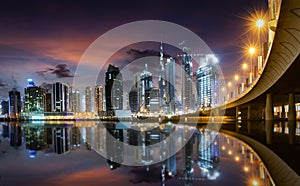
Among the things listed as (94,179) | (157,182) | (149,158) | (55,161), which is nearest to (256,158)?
(149,158)

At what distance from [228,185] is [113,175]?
403 centimetres

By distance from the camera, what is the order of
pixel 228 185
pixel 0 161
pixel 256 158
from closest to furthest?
pixel 228 185, pixel 256 158, pixel 0 161

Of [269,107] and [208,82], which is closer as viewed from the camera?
[269,107]

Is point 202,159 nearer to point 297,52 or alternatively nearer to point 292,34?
point 292,34

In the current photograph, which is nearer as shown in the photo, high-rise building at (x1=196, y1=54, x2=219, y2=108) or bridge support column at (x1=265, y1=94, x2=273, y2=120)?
bridge support column at (x1=265, y1=94, x2=273, y2=120)

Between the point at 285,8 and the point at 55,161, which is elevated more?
the point at 285,8

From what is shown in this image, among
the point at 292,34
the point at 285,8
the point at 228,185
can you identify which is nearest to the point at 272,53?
the point at 292,34

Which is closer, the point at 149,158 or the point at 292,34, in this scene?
the point at 149,158

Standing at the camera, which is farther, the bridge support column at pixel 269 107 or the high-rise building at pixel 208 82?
the high-rise building at pixel 208 82

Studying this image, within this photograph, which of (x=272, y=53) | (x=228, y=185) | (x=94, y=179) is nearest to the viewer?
(x=228, y=185)

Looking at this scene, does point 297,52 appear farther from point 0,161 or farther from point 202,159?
point 0,161

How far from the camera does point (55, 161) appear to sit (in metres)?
15.6

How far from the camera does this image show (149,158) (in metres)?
15.9

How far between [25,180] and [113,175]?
2.95 meters
